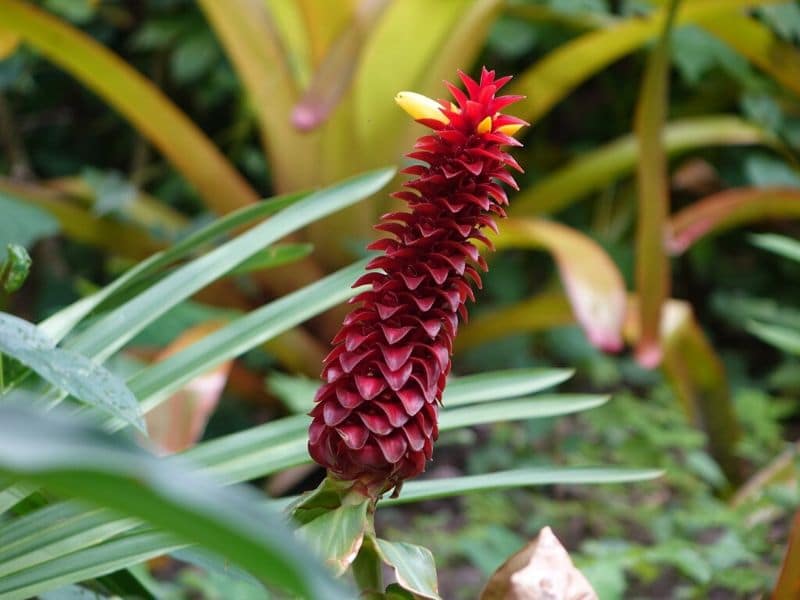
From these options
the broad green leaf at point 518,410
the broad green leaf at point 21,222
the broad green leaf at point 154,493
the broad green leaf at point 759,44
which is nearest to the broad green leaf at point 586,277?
the broad green leaf at point 759,44

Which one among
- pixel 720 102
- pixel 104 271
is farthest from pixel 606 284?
pixel 104 271

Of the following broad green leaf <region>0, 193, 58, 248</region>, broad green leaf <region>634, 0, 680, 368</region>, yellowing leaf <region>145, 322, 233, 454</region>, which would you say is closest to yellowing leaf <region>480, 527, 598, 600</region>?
yellowing leaf <region>145, 322, 233, 454</region>

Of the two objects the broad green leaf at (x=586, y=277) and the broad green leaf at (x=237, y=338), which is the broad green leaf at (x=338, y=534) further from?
the broad green leaf at (x=586, y=277)

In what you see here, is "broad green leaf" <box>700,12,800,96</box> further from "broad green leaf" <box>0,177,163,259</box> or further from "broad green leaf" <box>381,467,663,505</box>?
"broad green leaf" <box>381,467,663,505</box>

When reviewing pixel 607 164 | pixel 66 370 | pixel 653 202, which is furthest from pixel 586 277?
pixel 66 370

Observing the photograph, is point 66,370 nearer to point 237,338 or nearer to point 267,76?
point 237,338
